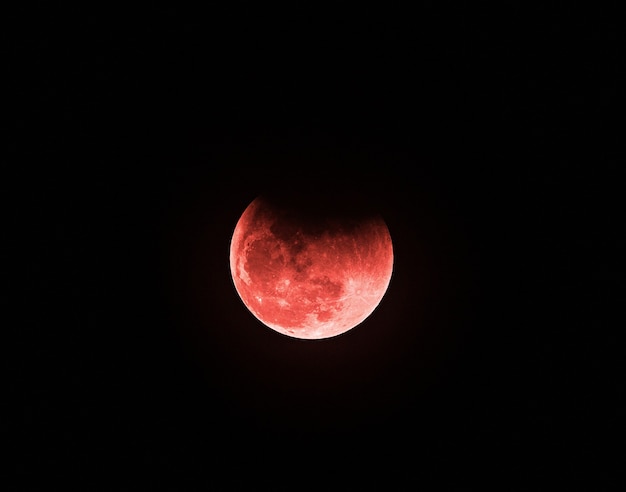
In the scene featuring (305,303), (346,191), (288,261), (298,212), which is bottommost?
(305,303)

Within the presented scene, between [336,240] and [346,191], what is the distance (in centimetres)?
34

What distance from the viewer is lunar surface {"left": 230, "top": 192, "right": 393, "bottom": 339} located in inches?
92.1

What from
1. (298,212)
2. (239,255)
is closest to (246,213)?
(239,255)

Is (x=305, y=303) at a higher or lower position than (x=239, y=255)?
lower

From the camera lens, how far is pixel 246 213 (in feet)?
8.83

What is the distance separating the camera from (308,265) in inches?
91.5

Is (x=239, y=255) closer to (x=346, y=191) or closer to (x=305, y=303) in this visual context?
(x=305, y=303)

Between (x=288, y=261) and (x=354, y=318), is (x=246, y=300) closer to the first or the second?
(x=288, y=261)

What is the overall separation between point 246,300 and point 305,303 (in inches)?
19.3

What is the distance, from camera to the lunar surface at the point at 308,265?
7.68 ft

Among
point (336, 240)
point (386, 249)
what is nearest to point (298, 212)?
point (336, 240)

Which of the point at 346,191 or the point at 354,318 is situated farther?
the point at 354,318

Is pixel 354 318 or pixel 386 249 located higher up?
pixel 386 249

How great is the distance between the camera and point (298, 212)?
2.38 m
